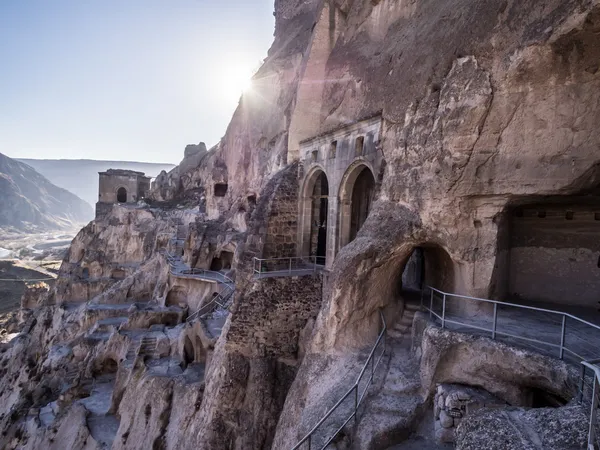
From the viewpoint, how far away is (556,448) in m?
3.69

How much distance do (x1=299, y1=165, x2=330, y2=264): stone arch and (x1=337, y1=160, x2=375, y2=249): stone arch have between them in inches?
40.2

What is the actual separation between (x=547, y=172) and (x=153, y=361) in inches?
570

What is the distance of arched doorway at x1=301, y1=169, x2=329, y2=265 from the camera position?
46.4 ft

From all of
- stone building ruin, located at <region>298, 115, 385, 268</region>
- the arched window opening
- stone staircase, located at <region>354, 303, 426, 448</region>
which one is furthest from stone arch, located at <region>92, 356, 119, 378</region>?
stone staircase, located at <region>354, 303, 426, 448</region>

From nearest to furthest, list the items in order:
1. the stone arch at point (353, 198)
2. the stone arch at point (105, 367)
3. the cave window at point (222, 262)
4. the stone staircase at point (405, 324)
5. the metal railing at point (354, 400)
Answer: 1. the metal railing at point (354, 400)
2. the stone staircase at point (405, 324)
3. the stone arch at point (353, 198)
4. the stone arch at point (105, 367)
5. the cave window at point (222, 262)

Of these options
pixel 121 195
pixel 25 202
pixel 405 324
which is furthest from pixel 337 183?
pixel 25 202

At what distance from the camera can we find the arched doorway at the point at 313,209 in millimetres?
14148

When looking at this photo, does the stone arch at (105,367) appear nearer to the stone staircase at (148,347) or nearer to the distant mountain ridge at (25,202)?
the stone staircase at (148,347)

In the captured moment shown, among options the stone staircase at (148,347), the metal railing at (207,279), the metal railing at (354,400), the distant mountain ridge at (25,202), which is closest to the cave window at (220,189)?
the metal railing at (207,279)

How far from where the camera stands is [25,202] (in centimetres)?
14562

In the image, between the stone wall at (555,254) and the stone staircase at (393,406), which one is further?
the stone wall at (555,254)

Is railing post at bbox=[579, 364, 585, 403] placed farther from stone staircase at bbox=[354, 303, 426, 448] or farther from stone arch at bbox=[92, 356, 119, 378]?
stone arch at bbox=[92, 356, 119, 378]

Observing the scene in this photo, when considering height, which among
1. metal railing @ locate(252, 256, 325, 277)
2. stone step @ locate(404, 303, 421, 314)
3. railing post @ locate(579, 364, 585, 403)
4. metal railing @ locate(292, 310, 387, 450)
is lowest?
metal railing @ locate(292, 310, 387, 450)

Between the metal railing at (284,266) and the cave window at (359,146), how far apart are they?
3.64 meters
